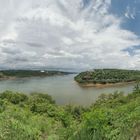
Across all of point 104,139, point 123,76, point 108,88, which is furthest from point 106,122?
point 123,76

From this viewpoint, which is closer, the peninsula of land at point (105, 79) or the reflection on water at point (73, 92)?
the reflection on water at point (73, 92)

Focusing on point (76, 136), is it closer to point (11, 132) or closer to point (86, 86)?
point (11, 132)

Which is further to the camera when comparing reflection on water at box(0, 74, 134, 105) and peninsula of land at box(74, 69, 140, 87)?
peninsula of land at box(74, 69, 140, 87)

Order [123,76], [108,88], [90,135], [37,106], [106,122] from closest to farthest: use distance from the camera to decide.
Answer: [90,135] → [106,122] → [37,106] → [108,88] → [123,76]

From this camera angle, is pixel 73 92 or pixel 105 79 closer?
pixel 73 92

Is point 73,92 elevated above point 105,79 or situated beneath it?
situated beneath

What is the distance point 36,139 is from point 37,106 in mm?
41177

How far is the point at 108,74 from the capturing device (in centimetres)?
15588

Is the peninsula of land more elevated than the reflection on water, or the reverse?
the peninsula of land

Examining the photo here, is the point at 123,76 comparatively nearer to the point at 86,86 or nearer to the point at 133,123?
the point at 86,86

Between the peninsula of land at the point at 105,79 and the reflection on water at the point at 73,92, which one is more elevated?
the peninsula of land at the point at 105,79

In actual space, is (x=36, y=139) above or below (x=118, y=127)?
below

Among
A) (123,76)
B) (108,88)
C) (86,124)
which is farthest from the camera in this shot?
(123,76)

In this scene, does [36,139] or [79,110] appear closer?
[36,139]
